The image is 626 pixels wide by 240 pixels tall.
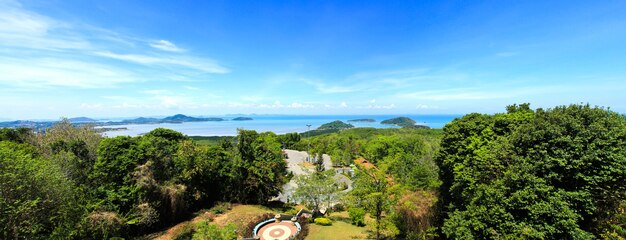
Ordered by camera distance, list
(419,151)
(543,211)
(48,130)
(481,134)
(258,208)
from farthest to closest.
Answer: (419,151)
(48,130)
(258,208)
(481,134)
(543,211)

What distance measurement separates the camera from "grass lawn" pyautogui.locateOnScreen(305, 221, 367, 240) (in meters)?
16.4

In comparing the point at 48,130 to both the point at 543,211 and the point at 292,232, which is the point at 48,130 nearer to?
the point at 292,232

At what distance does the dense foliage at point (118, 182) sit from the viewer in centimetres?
1098

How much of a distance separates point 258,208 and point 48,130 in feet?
103

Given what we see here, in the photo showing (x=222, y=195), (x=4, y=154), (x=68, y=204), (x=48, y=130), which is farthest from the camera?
(x=48, y=130)

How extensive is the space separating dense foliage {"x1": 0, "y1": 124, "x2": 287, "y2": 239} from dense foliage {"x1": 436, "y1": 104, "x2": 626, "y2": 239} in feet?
54.7

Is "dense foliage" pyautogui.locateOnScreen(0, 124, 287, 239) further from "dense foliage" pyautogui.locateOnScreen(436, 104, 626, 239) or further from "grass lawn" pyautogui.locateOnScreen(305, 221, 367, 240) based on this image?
"dense foliage" pyautogui.locateOnScreen(436, 104, 626, 239)

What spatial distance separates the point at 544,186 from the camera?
977cm

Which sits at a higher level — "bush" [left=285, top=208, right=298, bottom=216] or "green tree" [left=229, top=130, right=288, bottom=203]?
"green tree" [left=229, top=130, right=288, bottom=203]

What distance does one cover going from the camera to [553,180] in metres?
10.4

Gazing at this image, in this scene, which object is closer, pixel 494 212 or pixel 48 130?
pixel 494 212

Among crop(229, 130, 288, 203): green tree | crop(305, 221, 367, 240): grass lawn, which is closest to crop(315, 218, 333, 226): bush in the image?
crop(305, 221, 367, 240): grass lawn

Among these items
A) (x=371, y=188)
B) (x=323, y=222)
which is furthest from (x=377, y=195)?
(x=323, y=222)

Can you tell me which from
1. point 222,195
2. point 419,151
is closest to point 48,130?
point 222,195
